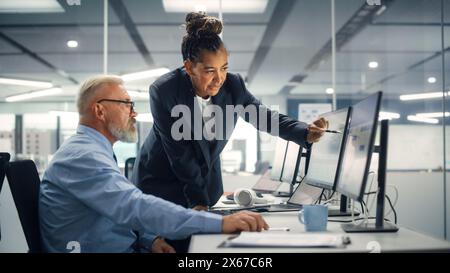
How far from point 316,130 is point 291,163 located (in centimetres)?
71

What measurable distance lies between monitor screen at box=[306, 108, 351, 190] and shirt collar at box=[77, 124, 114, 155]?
0.85m

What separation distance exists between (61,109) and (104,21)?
1.29 m

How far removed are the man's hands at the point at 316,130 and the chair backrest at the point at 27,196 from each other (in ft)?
3.78

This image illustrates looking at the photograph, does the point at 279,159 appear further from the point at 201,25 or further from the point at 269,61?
the point at 269,61

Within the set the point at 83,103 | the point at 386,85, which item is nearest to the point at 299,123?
the point at 83,103

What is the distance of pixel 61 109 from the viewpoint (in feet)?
17.9

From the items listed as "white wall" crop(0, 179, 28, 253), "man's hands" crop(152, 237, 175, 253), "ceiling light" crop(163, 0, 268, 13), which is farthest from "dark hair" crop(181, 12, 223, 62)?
"ceiling light" crop(163, 0, 268, 13)

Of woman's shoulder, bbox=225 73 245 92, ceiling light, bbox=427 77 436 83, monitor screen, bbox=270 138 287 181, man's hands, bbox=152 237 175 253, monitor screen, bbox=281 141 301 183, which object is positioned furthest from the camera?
ceiling light, bbox=427 77 436 83

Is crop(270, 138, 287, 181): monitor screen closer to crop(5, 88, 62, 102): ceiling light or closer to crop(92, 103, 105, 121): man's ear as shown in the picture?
crop(92, 103, 105, 121): man's ear

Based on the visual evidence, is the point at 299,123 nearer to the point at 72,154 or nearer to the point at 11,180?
the point at 72,154

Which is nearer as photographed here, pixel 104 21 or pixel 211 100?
pixel 211 100

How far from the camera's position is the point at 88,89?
1.68 meters

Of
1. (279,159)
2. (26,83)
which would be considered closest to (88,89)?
(279,159)

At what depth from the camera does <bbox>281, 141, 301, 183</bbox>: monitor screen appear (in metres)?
2.55
